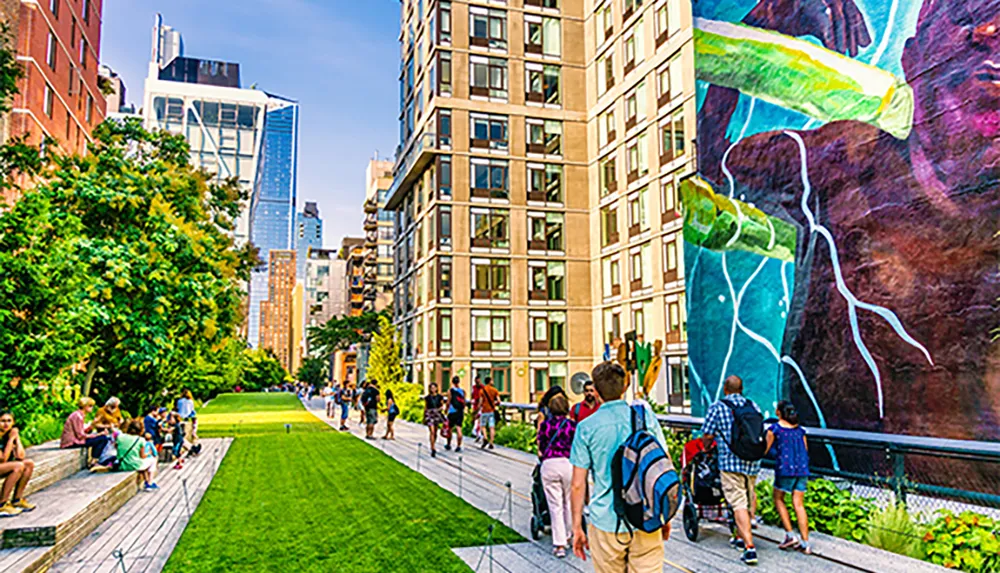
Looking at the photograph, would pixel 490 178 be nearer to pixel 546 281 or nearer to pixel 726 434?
pixel 546 281

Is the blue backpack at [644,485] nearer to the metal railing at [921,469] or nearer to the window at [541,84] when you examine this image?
the metal railing at [921,469]

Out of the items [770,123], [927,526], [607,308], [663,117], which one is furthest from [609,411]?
[607,308]

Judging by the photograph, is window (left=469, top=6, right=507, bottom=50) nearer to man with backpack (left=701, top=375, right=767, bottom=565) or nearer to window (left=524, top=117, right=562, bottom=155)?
window (left=524, top=117, right=562, bottom=155)

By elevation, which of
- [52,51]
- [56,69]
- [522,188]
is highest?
[52,51]

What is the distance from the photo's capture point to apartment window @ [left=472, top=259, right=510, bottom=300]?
4656 centimetres

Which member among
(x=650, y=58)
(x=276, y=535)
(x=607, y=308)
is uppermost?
(x=650, y=58)

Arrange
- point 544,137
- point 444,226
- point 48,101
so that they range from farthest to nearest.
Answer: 1. point 544,137
2. point 444,226
3. point 48,101

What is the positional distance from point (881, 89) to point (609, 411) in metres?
12.3

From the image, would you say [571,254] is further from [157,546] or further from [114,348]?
[157,546]

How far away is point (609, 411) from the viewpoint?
5.43 metres

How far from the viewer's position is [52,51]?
40562mm

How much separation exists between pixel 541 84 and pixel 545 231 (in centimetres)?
974

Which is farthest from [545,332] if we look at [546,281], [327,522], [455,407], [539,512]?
[539,512]

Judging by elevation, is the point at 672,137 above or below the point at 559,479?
above
